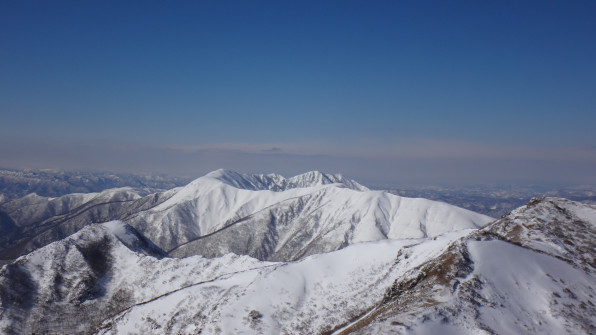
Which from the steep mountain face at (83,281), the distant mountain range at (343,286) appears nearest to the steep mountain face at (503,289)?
the distant mountain range at (343,286)

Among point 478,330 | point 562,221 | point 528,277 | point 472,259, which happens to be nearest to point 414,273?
point 472,259

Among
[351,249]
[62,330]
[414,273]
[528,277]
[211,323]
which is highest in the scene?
[528,277]

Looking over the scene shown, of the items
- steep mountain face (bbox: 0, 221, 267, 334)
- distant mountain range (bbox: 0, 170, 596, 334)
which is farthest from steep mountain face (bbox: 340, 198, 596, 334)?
steep mountain face (bbox: 0, 221, 267, 334)

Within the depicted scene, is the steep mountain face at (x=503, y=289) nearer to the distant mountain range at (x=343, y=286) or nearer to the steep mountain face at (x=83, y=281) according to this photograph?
the distant mountain range at (x=343, y=286)

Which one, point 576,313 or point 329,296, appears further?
point 329,296

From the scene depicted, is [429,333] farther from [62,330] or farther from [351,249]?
[62,330]

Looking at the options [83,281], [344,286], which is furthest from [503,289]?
[83,281]

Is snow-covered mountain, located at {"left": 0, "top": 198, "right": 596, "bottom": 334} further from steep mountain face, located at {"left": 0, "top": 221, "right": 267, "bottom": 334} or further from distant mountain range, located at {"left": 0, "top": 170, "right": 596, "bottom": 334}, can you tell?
steep mountain face, located at {"left": 0, "top": 221, "right": 267, "bottom": 334}

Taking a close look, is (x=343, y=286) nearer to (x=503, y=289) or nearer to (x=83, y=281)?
(x=503, y=289)
